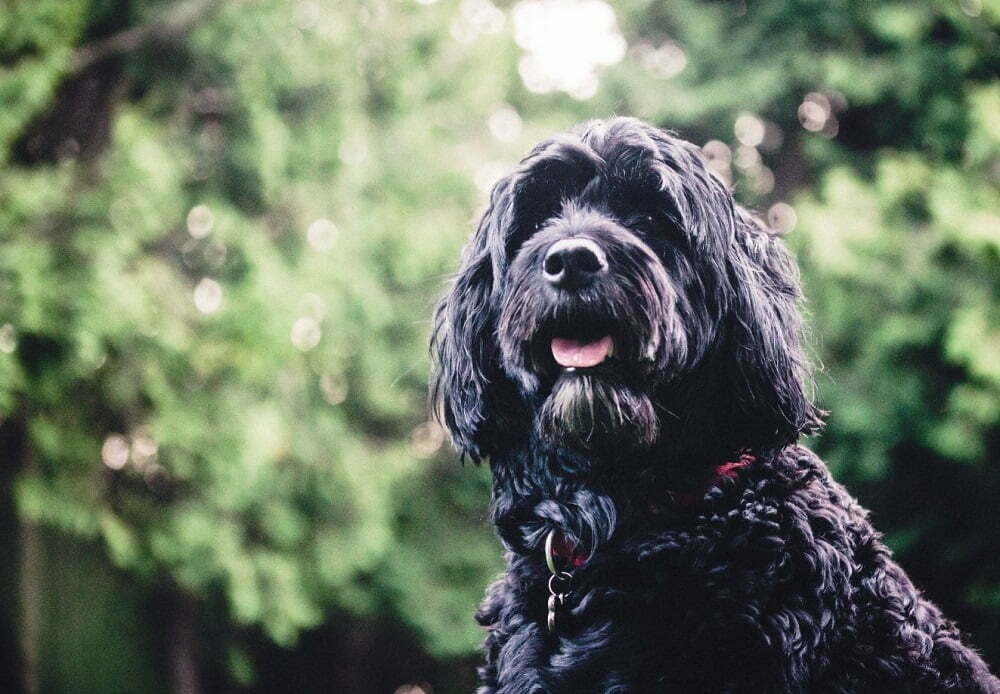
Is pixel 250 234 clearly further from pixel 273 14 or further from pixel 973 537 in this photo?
pixel 973 537

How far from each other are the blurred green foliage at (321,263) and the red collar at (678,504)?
4.06m

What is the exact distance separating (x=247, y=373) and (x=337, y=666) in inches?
228

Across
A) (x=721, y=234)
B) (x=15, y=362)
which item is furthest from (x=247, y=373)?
(x=721, y=234)

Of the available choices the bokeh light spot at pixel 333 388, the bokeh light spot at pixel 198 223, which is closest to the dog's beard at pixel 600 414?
the bokeh light spot at pixel 198 223

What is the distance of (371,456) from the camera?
8703 millimetres

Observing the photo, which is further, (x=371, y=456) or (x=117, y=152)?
(x=371, y=456)

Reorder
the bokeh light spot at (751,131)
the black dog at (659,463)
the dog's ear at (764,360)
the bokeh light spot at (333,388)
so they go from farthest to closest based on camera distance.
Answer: the bokeh light spot at (751,131) < the bokeh light spot at (333,388) < the dog's ear at (764,360) < the black dog at (659,463)

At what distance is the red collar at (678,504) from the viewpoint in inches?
97.2

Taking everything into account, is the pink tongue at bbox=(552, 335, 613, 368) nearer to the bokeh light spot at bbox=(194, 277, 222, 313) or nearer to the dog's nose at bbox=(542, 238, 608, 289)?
the dog's nose at bbox=(542, 238, 608, 289)

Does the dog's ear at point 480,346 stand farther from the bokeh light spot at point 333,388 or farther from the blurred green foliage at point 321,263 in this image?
the bokeh light spot at point 333,388

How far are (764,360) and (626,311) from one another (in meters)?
0.45

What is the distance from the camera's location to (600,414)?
2.42m

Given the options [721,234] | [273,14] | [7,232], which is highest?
[273,14]

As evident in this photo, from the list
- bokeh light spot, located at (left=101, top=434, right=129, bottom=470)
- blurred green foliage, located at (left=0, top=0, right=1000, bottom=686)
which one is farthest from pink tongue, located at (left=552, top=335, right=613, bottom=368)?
bokeh light spot, located at (left=101, top=434, right=129, bottom=470)
